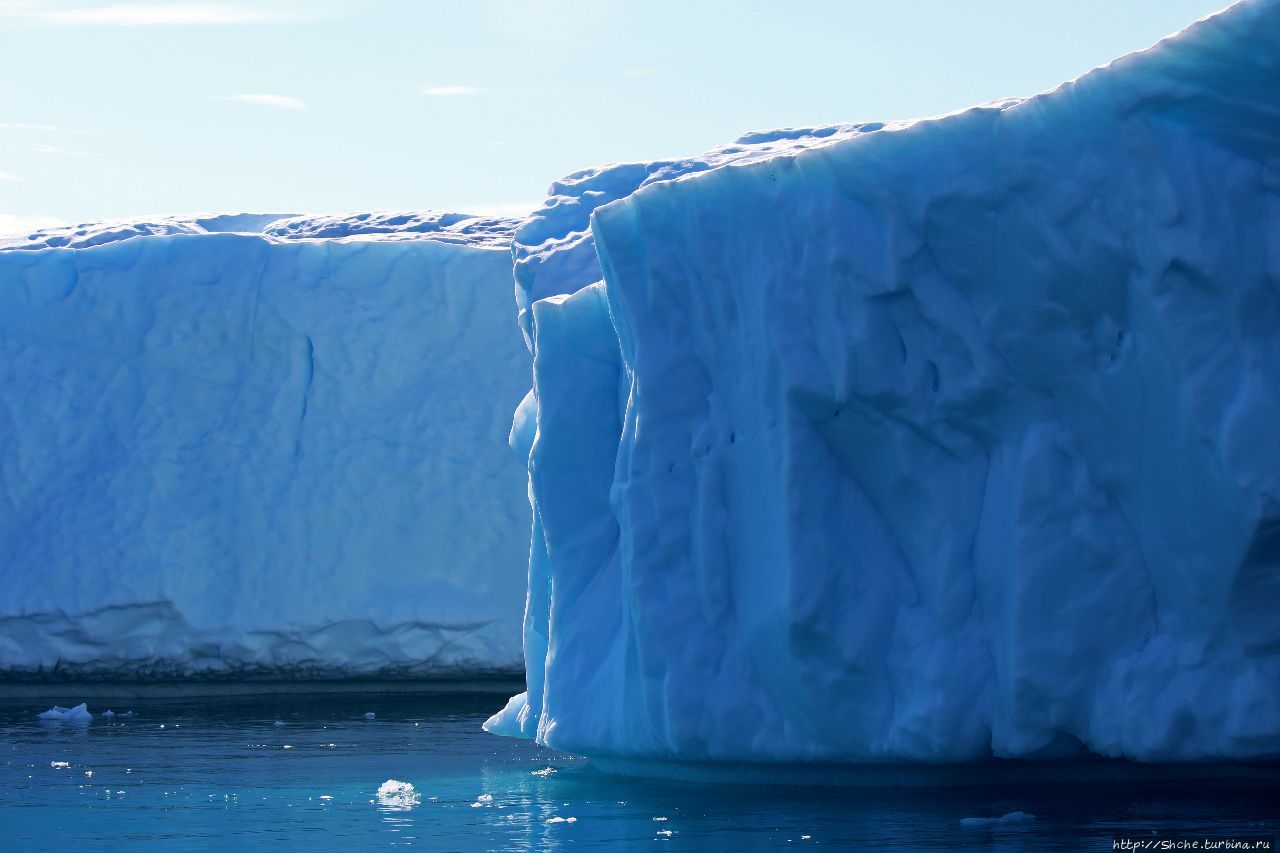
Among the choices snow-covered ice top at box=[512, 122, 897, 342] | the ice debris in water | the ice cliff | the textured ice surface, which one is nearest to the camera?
the textured ice surface

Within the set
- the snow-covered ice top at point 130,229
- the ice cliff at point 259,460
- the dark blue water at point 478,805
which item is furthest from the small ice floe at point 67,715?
the snow-covered ice top at point 130,229

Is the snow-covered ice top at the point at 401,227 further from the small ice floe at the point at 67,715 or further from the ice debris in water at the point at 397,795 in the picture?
the ice debris in water at the point at 397,795

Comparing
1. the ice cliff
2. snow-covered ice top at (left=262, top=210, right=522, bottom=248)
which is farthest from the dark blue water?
snow-covered ice top at (left=262, top=210, right=522, bottom=248)

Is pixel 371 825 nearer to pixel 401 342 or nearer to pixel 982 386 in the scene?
pixel 982 386

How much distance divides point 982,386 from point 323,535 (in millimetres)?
8790

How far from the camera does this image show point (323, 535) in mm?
14555

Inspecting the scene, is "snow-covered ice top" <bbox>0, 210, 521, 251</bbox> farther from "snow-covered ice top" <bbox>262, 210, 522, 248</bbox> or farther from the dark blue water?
the dark blue water

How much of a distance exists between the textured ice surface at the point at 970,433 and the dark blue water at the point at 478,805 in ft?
0.97

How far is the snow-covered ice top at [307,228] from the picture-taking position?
16.0m

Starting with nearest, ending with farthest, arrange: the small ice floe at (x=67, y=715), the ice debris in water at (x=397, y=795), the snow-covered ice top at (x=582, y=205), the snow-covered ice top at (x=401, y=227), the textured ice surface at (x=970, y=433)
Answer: the textured ice surface at (x=970, y=433) < the ice debris in water at (x=397, y=795) < the snow-covered ice top at (x=582, y=205) < the small ice floe at (x=67, y=715) < the snow-covered ice top at (x=401, y=227)

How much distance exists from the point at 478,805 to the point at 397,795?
0.55 meters

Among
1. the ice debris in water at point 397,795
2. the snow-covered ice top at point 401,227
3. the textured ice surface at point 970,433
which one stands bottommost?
the ice debris in water at point 397,795

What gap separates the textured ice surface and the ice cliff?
6.30 meters

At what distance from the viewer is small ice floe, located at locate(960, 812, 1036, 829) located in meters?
6.39
